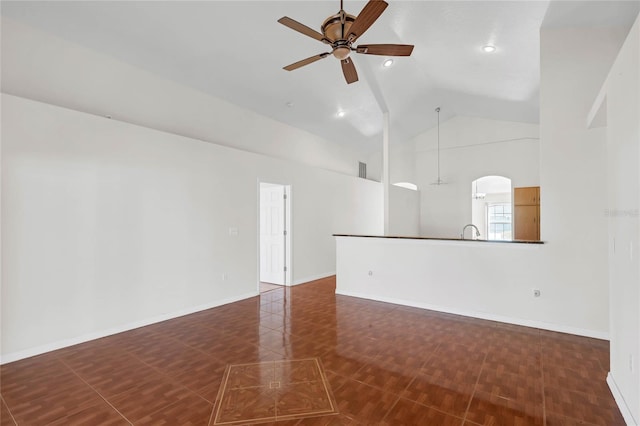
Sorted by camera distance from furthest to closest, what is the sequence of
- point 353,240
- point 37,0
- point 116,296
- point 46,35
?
point 353,240 < point 116,296 < point 46,35 < point 37,0

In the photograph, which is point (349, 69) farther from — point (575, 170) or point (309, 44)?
point (575, 170)

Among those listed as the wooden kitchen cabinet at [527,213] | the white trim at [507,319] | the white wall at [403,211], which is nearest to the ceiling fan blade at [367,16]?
the white trim at [507,319]

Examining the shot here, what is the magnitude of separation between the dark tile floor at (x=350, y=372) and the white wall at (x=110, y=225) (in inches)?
14.6

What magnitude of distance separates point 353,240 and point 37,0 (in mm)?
4830

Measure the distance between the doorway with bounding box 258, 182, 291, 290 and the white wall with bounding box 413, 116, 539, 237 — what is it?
16.8 ft

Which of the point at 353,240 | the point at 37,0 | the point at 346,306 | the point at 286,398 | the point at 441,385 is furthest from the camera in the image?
the point at 353,240

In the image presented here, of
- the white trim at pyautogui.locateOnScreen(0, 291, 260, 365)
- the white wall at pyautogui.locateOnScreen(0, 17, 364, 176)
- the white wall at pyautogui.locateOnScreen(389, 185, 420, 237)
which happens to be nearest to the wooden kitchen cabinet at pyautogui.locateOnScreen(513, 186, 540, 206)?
the white wall at pyautogui.locateOnScreen(389, 185, 420, 237)

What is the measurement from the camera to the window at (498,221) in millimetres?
10539

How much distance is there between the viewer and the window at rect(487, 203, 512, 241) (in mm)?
10539

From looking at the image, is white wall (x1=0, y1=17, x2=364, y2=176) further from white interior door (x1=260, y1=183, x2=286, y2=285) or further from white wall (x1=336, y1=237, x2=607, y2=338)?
white wall (x1=336, y1=237, x2=607, y2=338)

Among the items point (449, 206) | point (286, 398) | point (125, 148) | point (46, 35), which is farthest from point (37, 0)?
point (449, 206)

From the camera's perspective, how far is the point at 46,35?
10.8ft

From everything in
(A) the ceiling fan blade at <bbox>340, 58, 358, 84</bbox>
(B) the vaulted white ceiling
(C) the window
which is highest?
(B) the vaulted white ceiling

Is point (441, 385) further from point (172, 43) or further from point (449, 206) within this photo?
point (449, 206)
